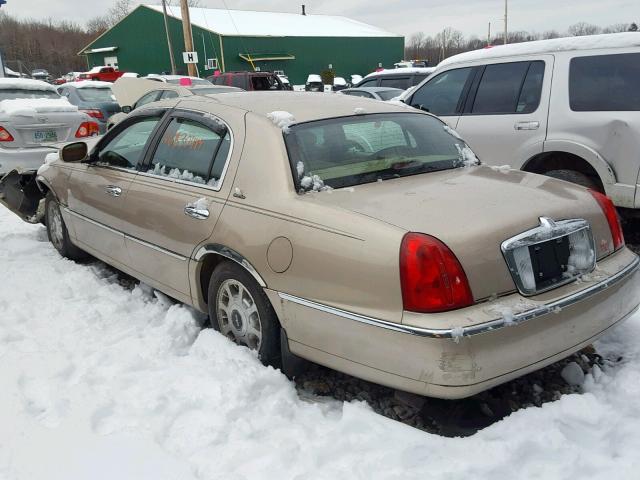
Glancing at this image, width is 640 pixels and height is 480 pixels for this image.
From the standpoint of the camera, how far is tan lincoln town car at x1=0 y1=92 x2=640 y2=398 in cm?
246

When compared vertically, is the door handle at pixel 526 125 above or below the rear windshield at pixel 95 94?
below

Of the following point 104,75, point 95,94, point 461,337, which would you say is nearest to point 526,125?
point 461,337

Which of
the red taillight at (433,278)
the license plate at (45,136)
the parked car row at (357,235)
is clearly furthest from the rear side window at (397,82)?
the red taillight at (433,278)

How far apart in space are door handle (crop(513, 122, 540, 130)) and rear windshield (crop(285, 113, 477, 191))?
85.2 inches

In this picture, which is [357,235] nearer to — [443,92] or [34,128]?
[443,92]

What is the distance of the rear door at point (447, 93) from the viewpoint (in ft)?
21.2

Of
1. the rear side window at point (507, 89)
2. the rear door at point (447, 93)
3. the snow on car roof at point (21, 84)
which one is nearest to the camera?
the rear side window at point (507, 89)

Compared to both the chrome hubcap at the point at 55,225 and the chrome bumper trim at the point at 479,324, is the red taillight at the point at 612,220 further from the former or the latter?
the chrome hubcap at the point at 55,225

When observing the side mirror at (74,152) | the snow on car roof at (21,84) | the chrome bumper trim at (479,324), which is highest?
the snow on car roof at (21,84)

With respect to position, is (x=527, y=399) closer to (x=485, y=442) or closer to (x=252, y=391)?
(x=485, y=442)

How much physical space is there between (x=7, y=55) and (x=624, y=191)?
3300 inches

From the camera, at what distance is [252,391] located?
9.73 feet

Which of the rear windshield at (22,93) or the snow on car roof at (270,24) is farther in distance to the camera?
the snow on car roof at (270,24)

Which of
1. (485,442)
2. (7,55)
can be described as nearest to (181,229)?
(485,442)
